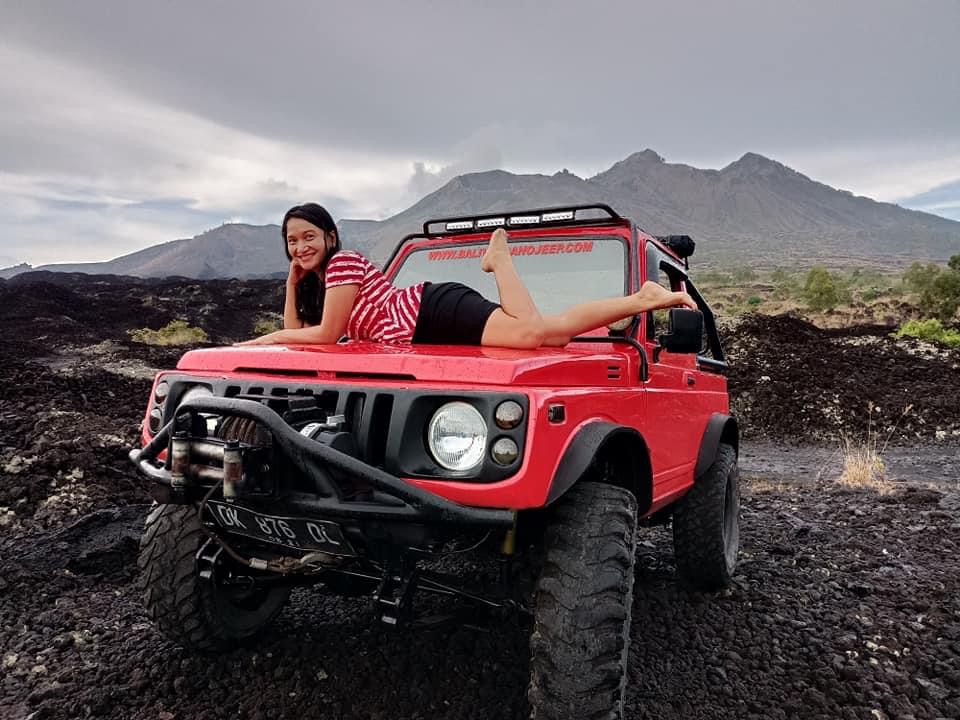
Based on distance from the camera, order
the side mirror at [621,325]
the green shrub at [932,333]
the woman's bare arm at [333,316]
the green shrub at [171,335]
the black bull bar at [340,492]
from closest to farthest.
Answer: the black bull bar at [340,492] → the woman's bare arm at [333,316] → the side mirror at [621,325] → the green shrub at [932,333] → the green shrub at [171,335]

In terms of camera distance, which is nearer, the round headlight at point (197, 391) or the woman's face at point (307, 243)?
the round headlight at point (197, 391)

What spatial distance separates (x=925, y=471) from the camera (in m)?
8.20

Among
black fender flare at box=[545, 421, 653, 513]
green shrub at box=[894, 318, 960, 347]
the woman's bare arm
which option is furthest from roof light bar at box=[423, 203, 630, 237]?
green shrub at box=[894, 318, 960, 347]

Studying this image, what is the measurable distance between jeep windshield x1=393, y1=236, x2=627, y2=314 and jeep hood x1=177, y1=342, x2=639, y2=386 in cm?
60

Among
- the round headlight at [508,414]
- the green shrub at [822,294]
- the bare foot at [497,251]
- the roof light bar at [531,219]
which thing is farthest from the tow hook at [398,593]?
the green shrub at [822,294]

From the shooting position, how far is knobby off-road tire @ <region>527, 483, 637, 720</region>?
2008 mm

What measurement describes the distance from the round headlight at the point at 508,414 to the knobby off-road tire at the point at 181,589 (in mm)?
1539

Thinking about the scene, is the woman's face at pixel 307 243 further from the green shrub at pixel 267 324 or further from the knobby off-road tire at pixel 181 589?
the green shrub at pixel 267 324

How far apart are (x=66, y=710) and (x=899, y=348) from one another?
47.0 ft

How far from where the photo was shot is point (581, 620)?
80.0 inches

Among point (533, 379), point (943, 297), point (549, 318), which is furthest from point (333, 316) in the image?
point (943, 297)

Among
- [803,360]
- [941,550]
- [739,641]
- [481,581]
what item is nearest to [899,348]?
[803,360]

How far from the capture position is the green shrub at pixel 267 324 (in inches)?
847

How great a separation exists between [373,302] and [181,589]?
142cm
